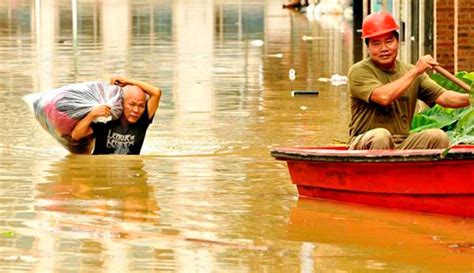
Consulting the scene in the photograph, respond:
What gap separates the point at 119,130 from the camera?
1373cm

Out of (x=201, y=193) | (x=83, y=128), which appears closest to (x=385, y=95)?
(x=201, y=193)

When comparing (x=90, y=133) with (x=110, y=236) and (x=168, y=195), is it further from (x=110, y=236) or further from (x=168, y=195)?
(x=110, y=236)

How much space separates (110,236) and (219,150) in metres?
4.88

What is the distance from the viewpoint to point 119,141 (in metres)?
13.8

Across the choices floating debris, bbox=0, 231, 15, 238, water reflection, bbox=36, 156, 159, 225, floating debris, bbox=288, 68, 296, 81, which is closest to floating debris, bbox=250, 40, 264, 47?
floating debris, bbox=288, 68, 296, 81

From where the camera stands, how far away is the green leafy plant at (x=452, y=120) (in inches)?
435

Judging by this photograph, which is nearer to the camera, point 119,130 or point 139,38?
point 119,130

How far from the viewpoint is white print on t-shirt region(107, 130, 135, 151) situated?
13.8 metres

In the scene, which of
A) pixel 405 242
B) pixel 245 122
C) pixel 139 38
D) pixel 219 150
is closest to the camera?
pixel 405 242

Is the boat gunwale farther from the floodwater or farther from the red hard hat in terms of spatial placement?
the red hard hat

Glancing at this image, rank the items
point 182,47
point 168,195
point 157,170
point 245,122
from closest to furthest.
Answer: point 168,195 → point 157,170 → point 245,122 → point 182,47

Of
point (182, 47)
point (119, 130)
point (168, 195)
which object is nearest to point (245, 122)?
point (119, 130)

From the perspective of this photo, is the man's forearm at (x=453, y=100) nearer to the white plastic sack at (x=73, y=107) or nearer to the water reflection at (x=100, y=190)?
the water reflection at (x=100, y=190)

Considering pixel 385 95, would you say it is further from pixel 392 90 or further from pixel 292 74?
pixel 292 74
